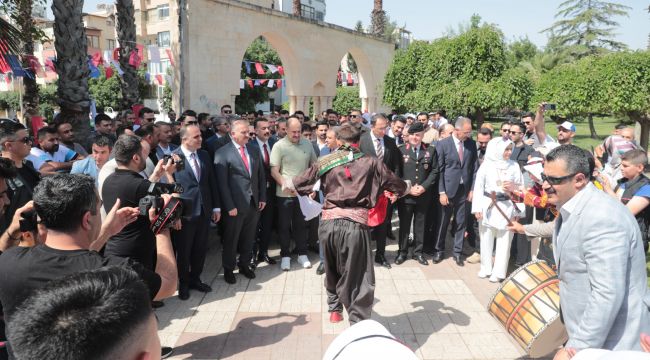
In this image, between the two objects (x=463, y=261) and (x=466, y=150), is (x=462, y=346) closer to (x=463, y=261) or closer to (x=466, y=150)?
(x=463, y=261)

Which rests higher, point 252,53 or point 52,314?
point 252,53

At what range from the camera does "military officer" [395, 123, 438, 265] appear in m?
6.42

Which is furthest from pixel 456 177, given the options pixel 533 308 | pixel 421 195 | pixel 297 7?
pixel 297 7

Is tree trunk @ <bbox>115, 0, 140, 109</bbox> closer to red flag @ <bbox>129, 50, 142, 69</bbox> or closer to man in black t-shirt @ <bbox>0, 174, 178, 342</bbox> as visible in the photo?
red flag @ <bbox>129, 50, 142, 69</bbox>

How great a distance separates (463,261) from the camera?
258 inches

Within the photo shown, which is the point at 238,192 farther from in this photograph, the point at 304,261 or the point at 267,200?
the point at 304,261

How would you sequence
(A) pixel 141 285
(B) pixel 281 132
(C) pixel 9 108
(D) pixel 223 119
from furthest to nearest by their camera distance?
(C) pixel 9 108 → (B) pixel 281 132 → (D) pixel 223 119 → (A) pixel 141 285

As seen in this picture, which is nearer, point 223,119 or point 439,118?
point 223,119

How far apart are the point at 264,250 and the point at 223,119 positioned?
7.99ft

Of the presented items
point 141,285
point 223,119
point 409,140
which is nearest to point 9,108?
point 223,119

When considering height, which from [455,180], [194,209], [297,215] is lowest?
[297,215]

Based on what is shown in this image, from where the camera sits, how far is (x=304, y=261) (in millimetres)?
6367

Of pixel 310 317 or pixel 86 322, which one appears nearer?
pixel 86 322

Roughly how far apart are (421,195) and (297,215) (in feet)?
6.09
